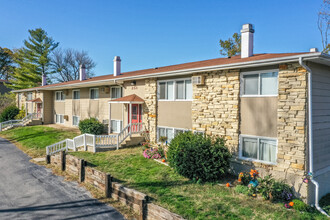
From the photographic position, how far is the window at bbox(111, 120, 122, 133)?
16891 millimetres

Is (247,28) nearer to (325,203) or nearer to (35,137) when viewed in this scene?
(325,203)

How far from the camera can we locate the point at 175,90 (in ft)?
39.7

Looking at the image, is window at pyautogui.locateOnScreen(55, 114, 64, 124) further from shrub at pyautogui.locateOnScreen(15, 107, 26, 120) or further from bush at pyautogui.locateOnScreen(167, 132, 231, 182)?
bush at pyautogui.locateOnScreen(167, 132, 231, 182)

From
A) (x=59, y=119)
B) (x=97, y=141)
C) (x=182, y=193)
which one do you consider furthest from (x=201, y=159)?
(x=59, y=119)

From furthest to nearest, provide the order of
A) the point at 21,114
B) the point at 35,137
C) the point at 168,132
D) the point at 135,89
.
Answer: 1. the point at 21,114
2. the point at 35,137
3. the point at 135,89
4. the point at 168,132

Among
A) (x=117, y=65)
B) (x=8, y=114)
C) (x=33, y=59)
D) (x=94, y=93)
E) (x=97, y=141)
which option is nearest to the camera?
(x=97, y=141)

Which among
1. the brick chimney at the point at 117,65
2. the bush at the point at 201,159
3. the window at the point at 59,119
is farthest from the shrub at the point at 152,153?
the window at the point at 59,119

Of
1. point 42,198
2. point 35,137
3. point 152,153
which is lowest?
point 42,198

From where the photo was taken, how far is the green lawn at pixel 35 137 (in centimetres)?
1525

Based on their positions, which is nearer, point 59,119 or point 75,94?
point 75,94

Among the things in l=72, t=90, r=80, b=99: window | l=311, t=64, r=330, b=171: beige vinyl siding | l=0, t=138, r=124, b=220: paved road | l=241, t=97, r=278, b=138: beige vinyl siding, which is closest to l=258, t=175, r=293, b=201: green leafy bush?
l=311, t=64, r=330, b=171: beige vinyl siding

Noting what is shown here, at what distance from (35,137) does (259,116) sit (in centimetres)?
1680

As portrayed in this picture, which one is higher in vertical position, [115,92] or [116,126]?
[115,92]

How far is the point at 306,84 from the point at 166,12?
1547 cm
